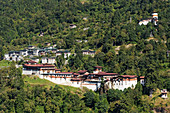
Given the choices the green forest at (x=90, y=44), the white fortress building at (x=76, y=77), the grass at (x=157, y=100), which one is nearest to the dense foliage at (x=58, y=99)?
the green forest at (x=90, y=44)

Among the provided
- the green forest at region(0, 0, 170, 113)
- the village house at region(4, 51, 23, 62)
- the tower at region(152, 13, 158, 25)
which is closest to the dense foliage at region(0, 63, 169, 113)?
the green forest at region(0, 0, 170, 113)

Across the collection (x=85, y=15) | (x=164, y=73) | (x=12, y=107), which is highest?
(x=85, y=15)

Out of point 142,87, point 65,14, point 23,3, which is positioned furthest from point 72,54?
point 23,3

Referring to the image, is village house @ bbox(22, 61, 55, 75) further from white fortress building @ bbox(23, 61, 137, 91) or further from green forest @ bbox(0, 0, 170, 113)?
green forest @ bbox(0, 0, 170, 113)

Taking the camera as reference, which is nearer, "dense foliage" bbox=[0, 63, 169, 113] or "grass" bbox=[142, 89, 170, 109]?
"dense foliage" bbox=[0, 63, 169, 113]

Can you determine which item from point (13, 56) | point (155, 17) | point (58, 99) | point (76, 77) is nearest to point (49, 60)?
point (13, 56)

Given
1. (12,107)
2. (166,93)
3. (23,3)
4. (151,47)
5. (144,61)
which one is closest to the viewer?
(12,107)

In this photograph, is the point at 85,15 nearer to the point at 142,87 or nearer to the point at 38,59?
the point at 38,59

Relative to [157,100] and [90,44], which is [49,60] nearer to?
[90,44]
